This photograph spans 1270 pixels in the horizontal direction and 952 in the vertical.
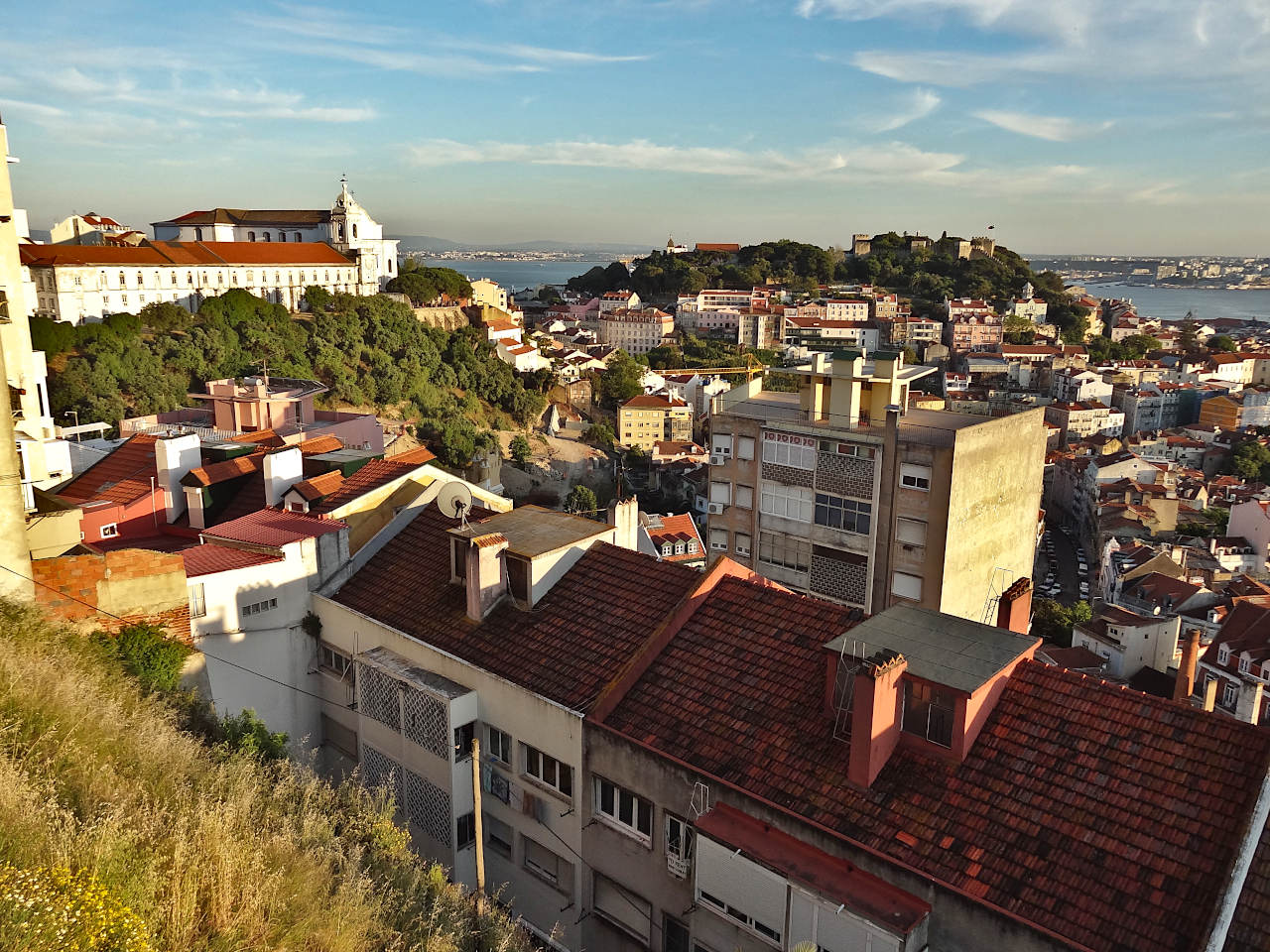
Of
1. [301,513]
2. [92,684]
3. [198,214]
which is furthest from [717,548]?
[198,214]

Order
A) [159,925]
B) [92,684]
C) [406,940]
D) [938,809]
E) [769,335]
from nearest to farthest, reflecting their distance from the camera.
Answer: [159,925] → [406,940] → [938,809] → [92,684] → [769,335]

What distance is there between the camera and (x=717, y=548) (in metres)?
23.8

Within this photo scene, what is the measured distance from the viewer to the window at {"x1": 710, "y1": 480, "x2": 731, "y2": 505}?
23172 mm

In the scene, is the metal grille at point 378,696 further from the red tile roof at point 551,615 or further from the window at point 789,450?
the window at point 789,450

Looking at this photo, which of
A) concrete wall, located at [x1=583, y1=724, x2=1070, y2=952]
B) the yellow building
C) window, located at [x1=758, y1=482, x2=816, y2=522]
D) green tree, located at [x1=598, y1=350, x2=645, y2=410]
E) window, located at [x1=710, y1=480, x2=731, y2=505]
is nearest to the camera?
concrete wall, located at [x1=583, y1=724, x2=1070, y2=952]

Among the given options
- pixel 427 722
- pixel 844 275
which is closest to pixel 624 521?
pixel 427 722

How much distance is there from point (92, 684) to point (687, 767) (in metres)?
6.06

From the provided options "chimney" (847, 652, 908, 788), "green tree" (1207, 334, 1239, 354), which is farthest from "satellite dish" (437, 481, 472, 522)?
"green tree" (1207, 334, 1239, 354)

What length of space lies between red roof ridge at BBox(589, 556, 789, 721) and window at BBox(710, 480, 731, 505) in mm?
12113

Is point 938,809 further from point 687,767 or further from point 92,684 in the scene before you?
point 92,684

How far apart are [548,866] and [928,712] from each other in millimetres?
5152

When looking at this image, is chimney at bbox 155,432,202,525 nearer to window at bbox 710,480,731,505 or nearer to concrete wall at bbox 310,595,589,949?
concrete wall at bbox 310,595,589,949

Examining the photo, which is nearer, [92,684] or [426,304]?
[92,684]

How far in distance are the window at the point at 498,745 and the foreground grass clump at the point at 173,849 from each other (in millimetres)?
2383
